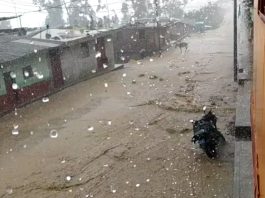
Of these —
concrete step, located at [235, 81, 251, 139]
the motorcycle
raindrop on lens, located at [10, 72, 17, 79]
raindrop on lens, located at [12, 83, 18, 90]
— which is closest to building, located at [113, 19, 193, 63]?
raindrop on lens, located at [10, 72, 17, 79]

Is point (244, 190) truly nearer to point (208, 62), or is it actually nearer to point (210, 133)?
point (210, 133)

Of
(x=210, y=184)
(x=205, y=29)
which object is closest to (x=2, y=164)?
(x=210, y=184)

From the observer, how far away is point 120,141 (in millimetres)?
15820

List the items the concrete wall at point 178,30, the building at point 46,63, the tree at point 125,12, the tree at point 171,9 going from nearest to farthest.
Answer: the building at point 46,63, the concrete wall at point 178,30, the tree at point 125,12, the tree at point 171,9

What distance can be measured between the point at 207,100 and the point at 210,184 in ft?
32.9

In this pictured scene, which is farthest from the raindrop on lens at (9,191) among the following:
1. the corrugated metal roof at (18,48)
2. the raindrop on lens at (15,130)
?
the corrugated metal roof at (18,48)

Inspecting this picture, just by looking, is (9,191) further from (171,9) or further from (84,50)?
(171,9)

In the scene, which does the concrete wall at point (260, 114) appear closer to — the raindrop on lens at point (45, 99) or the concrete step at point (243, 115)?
the concrete step at point (243, 115)

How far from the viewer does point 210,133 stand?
13156 millimetres

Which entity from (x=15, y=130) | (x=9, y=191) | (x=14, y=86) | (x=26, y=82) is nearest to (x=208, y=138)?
(x=9, y=191)

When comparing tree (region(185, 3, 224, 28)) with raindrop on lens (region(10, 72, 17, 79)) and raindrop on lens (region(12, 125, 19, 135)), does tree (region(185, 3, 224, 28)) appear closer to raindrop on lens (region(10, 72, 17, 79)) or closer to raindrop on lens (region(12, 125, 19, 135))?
raindrop on lens (region(10, 72, 17, 79))

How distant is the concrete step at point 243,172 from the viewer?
7.49 metres

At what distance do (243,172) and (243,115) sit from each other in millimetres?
4354

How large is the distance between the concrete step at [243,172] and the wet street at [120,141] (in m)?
1.62
